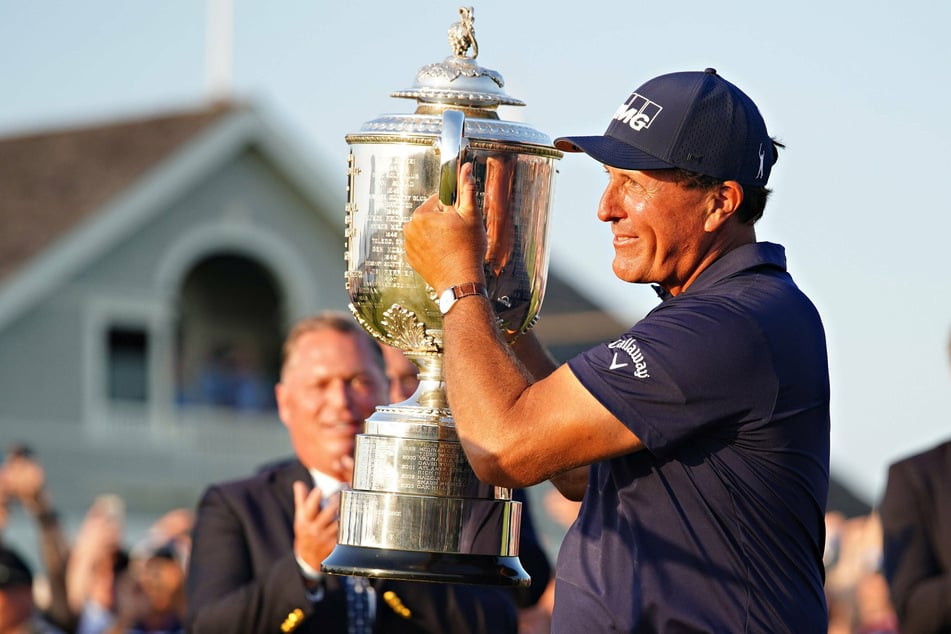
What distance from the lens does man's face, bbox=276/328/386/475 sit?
17.1ft

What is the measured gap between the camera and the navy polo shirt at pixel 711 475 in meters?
3.36

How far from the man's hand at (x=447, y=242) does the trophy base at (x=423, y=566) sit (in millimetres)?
597

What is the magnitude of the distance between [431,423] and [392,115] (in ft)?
2.17

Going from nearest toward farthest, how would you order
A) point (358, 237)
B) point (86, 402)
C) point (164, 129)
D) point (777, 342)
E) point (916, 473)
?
1. point (777, 342)
2. point (358, 237)
3. point (916, 473)
4. point (86, 402)
5. point (164, 129)

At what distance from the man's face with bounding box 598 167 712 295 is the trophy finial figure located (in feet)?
1.94

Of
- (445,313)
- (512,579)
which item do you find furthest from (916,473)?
(445,313)

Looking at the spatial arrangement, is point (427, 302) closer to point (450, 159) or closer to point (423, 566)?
point (450, 159)

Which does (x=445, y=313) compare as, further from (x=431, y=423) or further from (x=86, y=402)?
(x=86, y=402)

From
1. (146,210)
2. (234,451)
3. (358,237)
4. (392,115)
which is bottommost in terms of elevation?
(234,451)

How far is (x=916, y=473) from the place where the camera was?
19.7 feet

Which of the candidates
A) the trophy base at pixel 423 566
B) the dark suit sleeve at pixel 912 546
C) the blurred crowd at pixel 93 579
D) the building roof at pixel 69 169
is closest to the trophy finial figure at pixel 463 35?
the trophy base at pixel 423 566

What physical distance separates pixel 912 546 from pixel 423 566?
8.76 feet

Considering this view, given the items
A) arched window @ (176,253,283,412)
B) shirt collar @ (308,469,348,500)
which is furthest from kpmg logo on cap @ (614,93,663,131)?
arched window @ (176,253,283,412)

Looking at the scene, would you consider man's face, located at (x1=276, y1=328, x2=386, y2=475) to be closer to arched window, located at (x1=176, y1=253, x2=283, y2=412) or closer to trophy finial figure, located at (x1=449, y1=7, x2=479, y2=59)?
trophy finial figure, located at (x1=449, y1=7, x2=479, y2=59)
